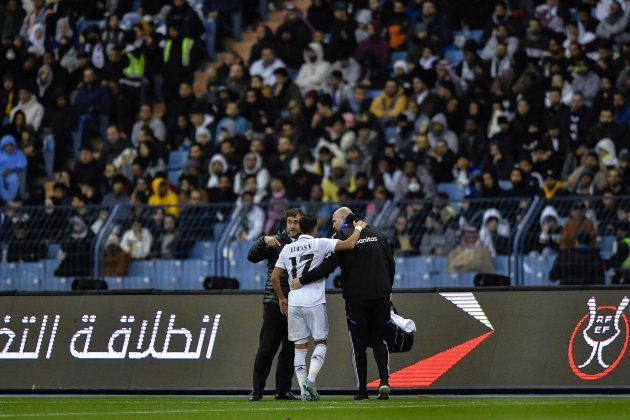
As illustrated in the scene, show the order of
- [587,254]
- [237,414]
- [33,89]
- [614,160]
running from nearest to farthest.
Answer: [237,414] → [587,254] → [614,160] → [33,89]

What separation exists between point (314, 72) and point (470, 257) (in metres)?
7.98

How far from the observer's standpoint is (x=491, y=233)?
21312 mm

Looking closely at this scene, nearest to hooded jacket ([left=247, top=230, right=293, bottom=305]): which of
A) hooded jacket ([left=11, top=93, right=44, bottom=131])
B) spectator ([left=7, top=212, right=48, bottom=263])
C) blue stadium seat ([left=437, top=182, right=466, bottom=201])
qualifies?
spectator ([left=7, top=212, right=48, bottom=263])

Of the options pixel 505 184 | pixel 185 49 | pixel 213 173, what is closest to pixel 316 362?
pixel 505 184

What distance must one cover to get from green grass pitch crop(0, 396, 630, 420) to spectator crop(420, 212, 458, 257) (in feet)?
13.7

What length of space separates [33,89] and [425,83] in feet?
29.6

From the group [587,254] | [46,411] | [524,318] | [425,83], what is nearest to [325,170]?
[425,83]

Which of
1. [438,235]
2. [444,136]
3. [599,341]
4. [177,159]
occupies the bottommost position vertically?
[599,341]

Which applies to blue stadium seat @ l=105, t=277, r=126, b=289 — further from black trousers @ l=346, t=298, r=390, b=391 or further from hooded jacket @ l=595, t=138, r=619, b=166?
hooded jacket @ l=595, t=138, r=619, b=166

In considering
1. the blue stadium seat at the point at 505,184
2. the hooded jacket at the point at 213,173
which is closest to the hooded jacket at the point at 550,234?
the blue stadium seat at the point at 505,184

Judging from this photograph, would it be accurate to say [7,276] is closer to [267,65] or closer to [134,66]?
[267,65]

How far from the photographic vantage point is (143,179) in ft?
89.3

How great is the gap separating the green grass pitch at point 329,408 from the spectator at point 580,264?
11.8 feet

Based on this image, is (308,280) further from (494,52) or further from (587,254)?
(494,52)
